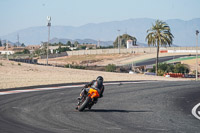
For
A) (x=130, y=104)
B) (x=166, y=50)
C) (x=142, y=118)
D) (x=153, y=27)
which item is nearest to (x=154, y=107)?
(x=130, y=104)

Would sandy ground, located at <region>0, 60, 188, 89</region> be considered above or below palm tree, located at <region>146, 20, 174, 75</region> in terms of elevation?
below

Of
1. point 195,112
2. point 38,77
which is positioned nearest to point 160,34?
point 38,77

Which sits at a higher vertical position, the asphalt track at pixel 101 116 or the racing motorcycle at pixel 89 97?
the racing motorcycle at pixel 89 97

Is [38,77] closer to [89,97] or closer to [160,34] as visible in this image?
[89,97]

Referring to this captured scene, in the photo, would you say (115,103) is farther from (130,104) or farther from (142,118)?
(142,118)

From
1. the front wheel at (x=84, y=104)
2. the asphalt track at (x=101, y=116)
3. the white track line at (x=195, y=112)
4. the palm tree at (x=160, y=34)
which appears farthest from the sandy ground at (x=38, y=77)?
the palm tree at (x=160, y=34)

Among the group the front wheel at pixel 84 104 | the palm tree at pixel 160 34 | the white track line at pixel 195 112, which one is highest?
the palm tree at pixel 160 34

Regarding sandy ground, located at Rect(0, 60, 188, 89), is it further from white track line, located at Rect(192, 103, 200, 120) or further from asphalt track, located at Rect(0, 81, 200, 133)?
white track line, located at Rect(192, 103, 200, 120)

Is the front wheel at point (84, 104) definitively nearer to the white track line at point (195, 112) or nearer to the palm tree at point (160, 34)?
the white track line at point (195, 112)

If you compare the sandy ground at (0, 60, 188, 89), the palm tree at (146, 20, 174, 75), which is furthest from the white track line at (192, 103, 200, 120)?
the palm tree at (146, 20, 174, 75)

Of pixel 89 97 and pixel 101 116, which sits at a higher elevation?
pixel 89 97

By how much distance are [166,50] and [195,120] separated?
395ft

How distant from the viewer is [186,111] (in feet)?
52.5

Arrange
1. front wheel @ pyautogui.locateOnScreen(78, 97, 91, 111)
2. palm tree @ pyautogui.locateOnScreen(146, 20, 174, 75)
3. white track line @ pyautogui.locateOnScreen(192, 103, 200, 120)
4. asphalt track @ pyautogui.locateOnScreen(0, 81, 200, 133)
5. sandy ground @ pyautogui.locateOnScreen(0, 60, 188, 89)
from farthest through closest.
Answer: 1. palm tree @ pyautogui.locateOnScreen(146, 20, 174, 75)
2. sandy ground @ pyautogui.locateOnScreen(0, 60, 188, 89)
3. white track line @ pyautogui.locateOnScreen(192, 103, 200, 120)
4. front wheel @ pyautogui.locateOnScreen(78, 97, 91, 111)
5. asphalt track @ pyautogui.locateOnScreen(0, 81, 200, 133)
